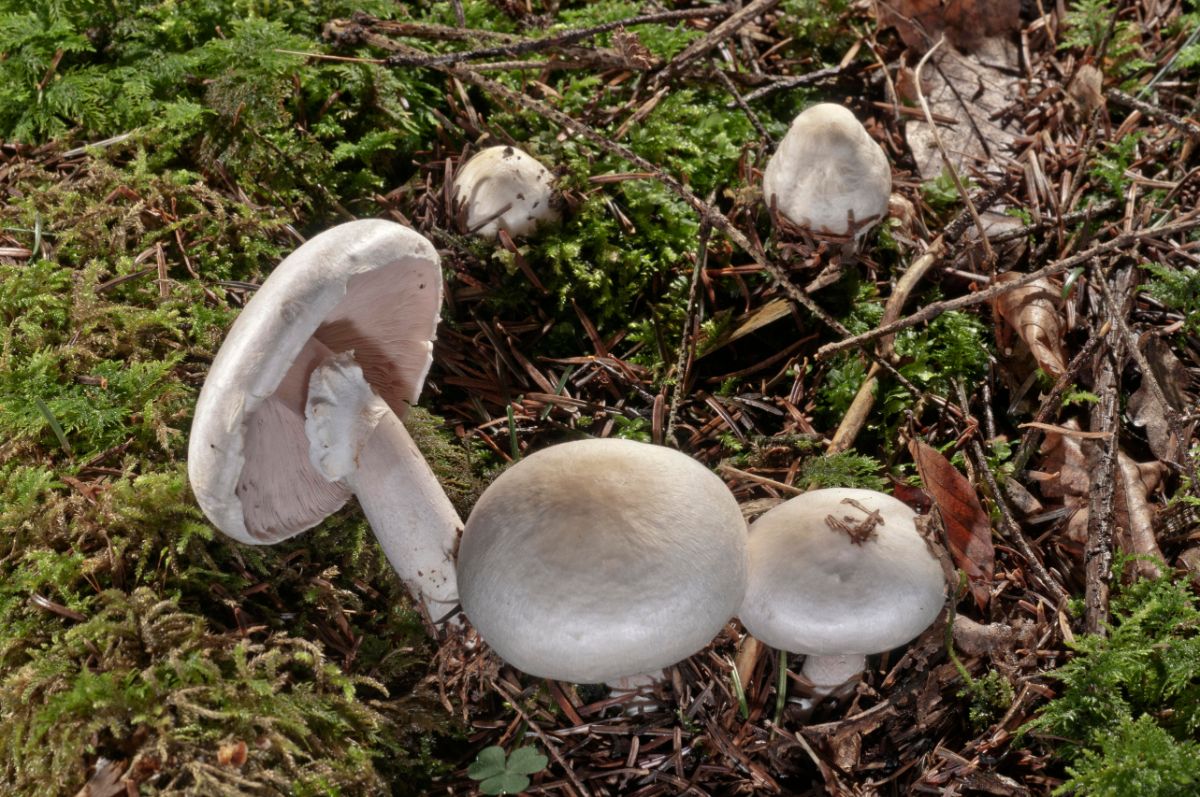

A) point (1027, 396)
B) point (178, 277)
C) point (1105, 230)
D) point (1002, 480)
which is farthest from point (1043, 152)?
point (178, 277)

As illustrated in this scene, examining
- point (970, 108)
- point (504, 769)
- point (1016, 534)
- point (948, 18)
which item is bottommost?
point (504, 769)

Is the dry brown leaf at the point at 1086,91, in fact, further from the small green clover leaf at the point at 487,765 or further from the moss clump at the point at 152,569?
the small green clover leaf at the point at 487,765

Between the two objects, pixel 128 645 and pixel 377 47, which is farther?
pixel 377 47

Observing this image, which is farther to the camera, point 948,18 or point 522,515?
point 948,18

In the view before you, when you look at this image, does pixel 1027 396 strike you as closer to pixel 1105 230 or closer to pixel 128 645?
pixel 1105 230

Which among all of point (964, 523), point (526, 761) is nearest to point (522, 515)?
point (526, 761)

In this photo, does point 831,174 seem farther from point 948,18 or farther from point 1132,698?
point 1132,698
